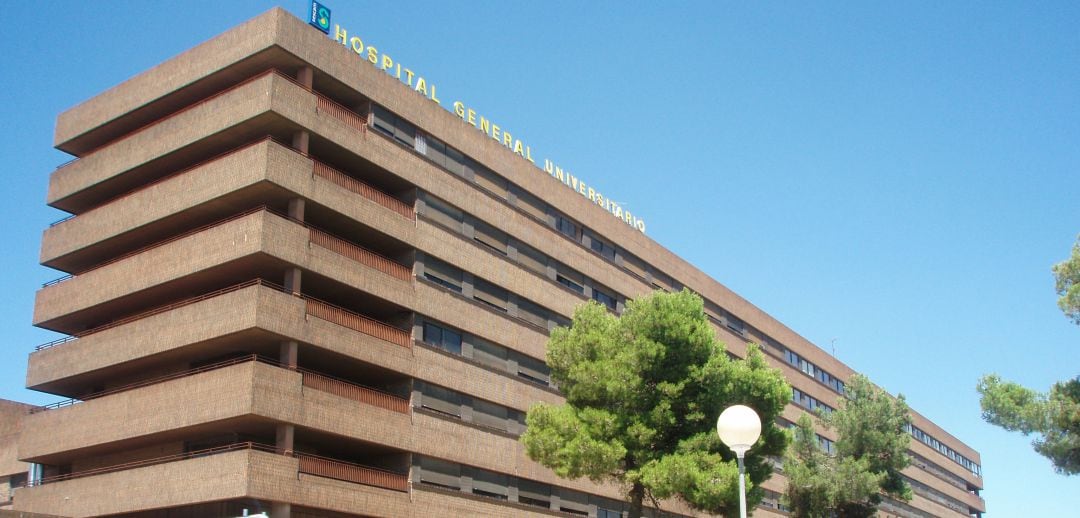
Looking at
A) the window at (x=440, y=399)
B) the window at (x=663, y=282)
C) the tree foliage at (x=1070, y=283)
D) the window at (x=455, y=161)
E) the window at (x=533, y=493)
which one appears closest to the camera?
the tree foliage at (x=1070, y=283)

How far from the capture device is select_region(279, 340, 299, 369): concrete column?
121 feet

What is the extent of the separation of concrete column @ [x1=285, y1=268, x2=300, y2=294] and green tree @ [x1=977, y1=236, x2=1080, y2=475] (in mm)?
23474

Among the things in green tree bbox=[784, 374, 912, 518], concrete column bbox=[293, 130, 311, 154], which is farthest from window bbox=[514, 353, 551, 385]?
concrete column bbox=[293, 130, 311, 154]

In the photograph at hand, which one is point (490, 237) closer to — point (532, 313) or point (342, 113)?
point (532, 313)

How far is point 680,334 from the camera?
34.3m

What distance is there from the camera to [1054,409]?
3319 centimetres

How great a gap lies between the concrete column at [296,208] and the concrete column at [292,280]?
1.98m

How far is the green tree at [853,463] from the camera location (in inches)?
2012

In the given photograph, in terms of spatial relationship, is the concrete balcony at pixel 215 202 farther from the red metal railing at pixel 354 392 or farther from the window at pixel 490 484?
the window at pixel 490 484

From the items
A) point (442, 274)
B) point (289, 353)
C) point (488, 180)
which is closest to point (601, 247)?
point (488, 180)

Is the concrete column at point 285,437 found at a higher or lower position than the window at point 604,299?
lower

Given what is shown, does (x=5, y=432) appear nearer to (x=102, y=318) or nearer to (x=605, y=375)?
(x=102, y=318)

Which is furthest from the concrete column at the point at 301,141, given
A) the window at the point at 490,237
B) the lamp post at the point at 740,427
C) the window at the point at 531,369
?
the lamp post at the point at 740,427

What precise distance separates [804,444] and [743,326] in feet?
62.8
